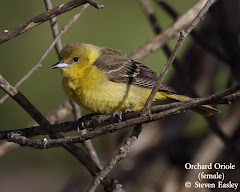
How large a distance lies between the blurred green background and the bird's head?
1.50 metres

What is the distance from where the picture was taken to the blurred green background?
19.8 ft

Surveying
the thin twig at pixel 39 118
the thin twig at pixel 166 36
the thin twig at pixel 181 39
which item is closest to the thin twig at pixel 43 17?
the thin twig at pixel 39 118

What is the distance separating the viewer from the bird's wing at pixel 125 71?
418 cm

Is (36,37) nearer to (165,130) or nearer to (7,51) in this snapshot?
(7,51)

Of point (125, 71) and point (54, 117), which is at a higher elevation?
point (125, 71)

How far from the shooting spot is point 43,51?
6.05 m

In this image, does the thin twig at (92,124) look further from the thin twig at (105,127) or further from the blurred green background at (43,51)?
the blurred green background at (43,51)

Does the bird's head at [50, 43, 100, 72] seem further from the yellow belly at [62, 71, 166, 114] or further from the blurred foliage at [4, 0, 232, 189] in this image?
the blurred foliage at [4, 0, 232, 189]

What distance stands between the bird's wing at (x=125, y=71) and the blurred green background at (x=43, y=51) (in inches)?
58.7

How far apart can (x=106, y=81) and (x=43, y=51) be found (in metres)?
2.11

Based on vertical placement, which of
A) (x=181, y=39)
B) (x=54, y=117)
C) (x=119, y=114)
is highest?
(x=54, y=117)

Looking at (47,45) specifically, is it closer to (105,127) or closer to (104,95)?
(104,95)

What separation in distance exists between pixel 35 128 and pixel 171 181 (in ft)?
6.39

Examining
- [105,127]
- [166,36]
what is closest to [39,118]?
[105,127]
